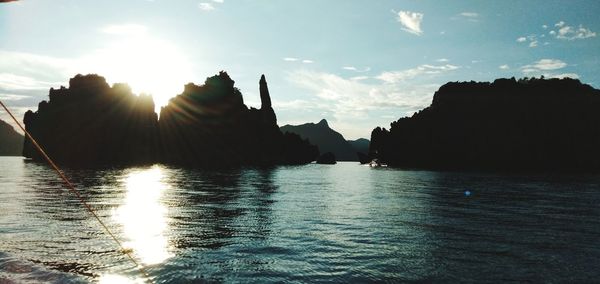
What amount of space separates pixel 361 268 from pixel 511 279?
203 inches

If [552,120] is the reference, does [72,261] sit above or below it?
Answer: below

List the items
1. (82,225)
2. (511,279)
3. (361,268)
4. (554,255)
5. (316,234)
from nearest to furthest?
(511,279)
(361,268)
(554,255)
(316,234)
(82,225)

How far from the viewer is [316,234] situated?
1967 centimetres

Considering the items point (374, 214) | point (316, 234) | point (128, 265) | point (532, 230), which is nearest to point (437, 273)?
point (316, 234)

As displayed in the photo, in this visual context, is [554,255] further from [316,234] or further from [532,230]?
[316,234]

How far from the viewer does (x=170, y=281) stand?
38.0 feet

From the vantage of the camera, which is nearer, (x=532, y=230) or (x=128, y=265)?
(x=128, y=265)

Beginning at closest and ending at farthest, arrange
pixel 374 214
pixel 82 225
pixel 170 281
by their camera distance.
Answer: pixel 170 281
pixel 82 225
pixel 374 214

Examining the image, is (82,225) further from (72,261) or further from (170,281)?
(170,281)

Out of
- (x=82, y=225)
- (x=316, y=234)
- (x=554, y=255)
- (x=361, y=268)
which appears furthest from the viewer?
(x=82, y=225)

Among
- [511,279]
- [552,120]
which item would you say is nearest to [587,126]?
[552,120]

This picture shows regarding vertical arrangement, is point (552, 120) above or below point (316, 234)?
above

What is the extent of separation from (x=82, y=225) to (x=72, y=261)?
8928mm

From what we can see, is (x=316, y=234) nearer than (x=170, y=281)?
No
